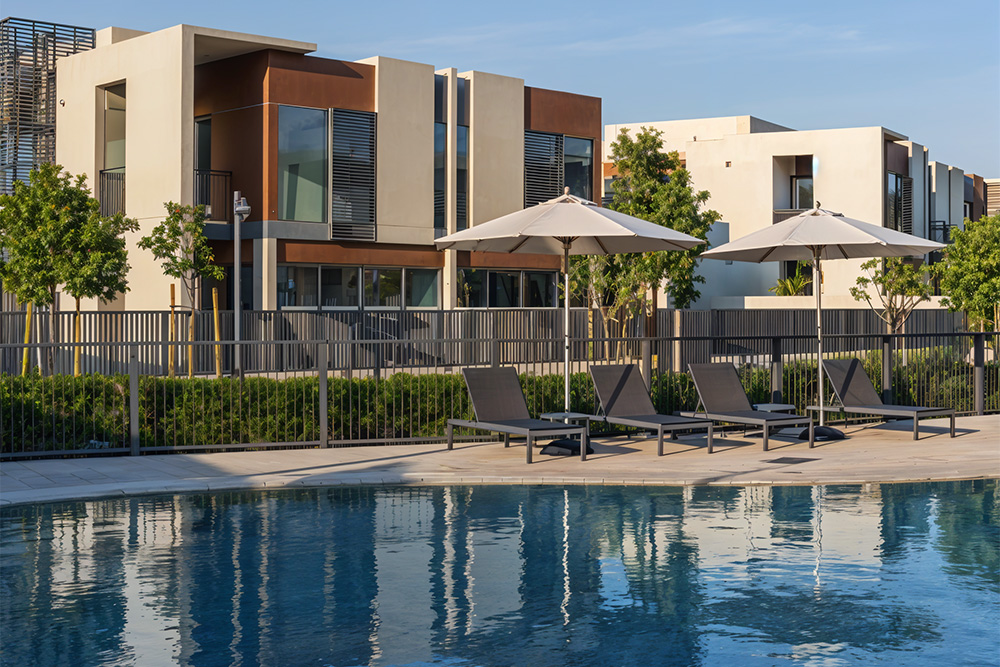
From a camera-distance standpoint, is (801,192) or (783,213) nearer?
(783,213)

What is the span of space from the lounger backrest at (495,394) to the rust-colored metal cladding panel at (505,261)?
16.3 meters

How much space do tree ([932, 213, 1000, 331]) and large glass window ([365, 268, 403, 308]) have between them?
14.8 meters

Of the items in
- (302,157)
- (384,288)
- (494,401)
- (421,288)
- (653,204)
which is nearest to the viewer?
(494,401)

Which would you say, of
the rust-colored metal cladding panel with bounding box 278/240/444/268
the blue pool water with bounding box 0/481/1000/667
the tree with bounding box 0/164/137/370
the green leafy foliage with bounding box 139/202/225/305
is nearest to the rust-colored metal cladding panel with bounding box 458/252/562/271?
the rust-colored metal cladding panel with bounding box 278/240/444/268

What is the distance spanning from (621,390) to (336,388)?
3880 millimetres

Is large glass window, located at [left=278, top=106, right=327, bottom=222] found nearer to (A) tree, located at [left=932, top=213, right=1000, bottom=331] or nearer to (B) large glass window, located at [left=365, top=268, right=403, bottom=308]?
(B) large glass window, located at [left=365, top=268, right=403, bottom=308]

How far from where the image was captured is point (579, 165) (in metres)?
34.4

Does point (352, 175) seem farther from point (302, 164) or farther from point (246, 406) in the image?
point (246, 406)

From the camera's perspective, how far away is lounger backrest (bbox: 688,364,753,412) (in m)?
14.9

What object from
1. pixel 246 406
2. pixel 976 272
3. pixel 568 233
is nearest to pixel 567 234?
pixel 568 233

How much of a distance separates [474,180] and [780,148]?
21292mm

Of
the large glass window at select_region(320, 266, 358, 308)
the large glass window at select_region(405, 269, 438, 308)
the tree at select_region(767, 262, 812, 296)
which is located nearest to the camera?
the large glass window at select_region(320, 266, 358, 308)

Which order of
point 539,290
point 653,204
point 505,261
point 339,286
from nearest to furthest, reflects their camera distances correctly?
point 653,204 → point 339,286 → point 505,261 → point 539,290

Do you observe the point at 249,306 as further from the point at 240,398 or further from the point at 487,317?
the point at 240,398
